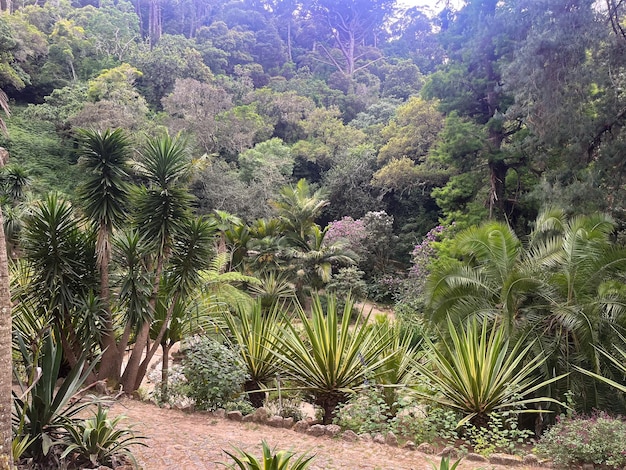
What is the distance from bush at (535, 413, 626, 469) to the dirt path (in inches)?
14.0

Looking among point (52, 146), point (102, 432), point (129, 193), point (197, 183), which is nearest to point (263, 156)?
point (197, 183)

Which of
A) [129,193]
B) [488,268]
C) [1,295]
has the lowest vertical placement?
[1,295]

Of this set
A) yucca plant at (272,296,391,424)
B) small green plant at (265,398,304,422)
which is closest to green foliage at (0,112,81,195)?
small green plant at (265,398,304,422)

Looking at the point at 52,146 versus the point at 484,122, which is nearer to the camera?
the point at 484,122

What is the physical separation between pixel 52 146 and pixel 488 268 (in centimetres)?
2055

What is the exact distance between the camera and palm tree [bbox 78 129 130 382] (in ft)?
19.5

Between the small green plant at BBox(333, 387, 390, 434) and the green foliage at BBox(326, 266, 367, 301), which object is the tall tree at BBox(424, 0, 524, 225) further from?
the small green plant at BBox(333, 387, 390, 434)

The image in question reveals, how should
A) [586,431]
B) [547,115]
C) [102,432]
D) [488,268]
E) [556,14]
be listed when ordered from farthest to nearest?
[547,115] < [556,14] < [488,268] < [586,431] < [102,432]

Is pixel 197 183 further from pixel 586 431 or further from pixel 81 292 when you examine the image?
pixel 586 431

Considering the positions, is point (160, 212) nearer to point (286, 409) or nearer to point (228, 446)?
point (286, 409)

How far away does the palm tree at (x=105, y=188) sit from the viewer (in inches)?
234

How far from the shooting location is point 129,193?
621 centimetres

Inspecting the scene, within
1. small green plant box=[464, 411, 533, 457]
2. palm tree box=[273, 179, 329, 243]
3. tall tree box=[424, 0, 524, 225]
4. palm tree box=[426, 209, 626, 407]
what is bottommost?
small green plant box=[464, 411, 533, 457]

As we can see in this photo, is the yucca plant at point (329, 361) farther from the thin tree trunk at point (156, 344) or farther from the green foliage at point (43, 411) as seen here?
the green foliage at point (43, 411)
